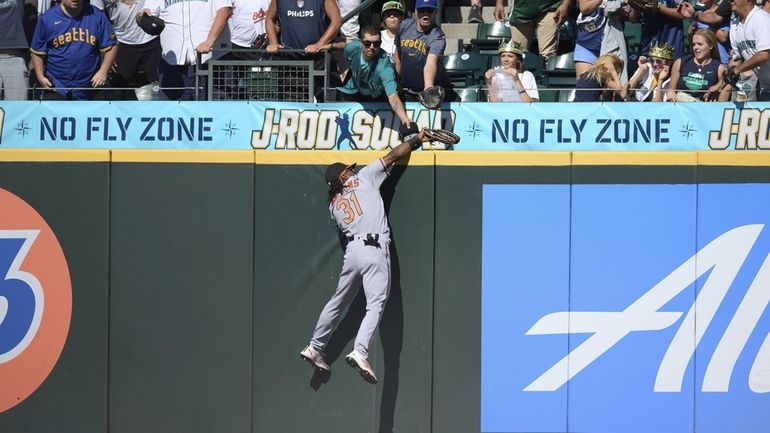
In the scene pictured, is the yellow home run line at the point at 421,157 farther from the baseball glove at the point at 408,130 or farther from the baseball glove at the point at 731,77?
the baseball glove at the point at 731,77

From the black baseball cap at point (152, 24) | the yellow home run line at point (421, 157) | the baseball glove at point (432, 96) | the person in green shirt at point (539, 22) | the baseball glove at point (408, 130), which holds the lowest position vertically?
the yellow home run line at point (421, 157)

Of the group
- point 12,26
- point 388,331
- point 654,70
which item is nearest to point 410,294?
point 388,331

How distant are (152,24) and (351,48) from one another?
2143mm

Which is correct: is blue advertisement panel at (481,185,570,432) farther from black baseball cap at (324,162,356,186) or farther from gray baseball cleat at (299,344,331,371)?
gray baseball cleat at (299,344,331,371)

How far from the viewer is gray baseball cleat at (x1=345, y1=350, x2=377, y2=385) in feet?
30.8

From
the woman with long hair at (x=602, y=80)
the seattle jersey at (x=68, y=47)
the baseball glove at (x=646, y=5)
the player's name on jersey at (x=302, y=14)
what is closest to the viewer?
the woman with long hair at (x=602, y=80)

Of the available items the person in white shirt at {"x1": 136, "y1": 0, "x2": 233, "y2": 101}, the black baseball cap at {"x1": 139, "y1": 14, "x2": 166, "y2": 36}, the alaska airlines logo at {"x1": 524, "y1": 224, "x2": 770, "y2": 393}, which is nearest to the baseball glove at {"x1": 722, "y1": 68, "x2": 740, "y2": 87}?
the alaska airlines logo at {"x1": 524, "y1": 224, "x2": 770, "y2": 393}

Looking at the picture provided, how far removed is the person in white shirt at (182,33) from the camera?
428 inches

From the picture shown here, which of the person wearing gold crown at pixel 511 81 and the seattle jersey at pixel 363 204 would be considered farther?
the person wearing gold crown at pixel 511 81

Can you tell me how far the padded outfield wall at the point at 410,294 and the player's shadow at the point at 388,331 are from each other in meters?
0.02

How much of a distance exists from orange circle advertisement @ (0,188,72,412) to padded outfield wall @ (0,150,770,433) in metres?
0.02

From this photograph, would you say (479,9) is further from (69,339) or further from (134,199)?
(69,339)

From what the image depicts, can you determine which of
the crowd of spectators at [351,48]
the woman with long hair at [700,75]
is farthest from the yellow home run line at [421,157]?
the woman with long hair at [700,75]

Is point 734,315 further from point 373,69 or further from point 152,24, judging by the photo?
point 152,24
